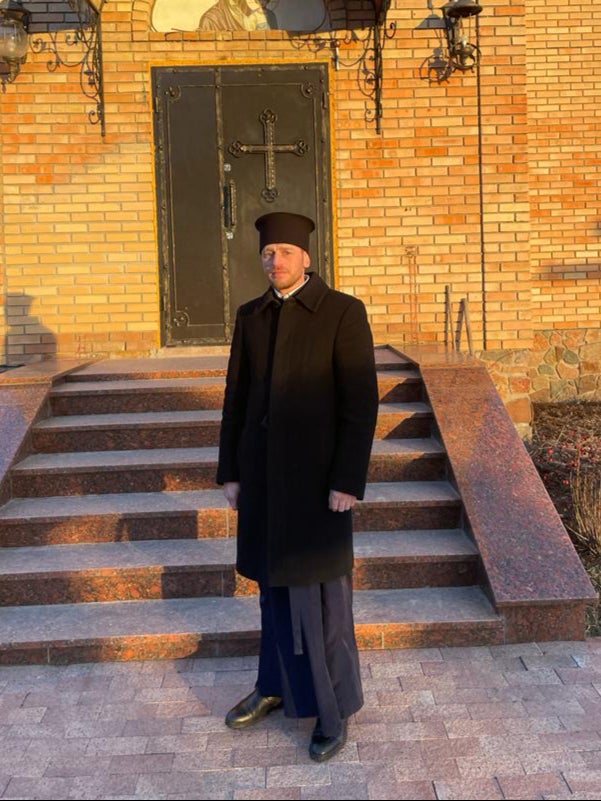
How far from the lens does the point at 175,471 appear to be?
4.77 meters

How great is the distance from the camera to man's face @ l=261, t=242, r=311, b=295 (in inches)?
115

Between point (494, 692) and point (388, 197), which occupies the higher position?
point (388, 197)

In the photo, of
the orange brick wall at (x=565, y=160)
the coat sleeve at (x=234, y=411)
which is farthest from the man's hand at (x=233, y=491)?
the orange brick wall at (x=565, y=160)

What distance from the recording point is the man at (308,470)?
2879 mm

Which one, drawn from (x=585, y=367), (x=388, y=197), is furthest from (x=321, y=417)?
(x=585, y=367)

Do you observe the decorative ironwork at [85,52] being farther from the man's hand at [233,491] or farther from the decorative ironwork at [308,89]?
the man's hand at [233,491]

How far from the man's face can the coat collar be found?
0.15 ft

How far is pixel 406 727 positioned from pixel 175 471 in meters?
2.22

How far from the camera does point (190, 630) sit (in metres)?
3.67

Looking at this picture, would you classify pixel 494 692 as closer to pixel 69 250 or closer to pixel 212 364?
pixel 212 364

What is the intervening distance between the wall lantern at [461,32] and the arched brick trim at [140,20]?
8.07 ft

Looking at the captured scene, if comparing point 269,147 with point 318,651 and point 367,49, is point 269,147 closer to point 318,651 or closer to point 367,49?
point 367,49

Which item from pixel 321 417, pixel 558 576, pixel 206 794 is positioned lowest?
pixel 206 794

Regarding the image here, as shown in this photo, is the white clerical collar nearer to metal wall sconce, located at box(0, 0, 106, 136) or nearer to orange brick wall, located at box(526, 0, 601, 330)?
metal wall sconce, located at box(0, 0, 106, 136)
